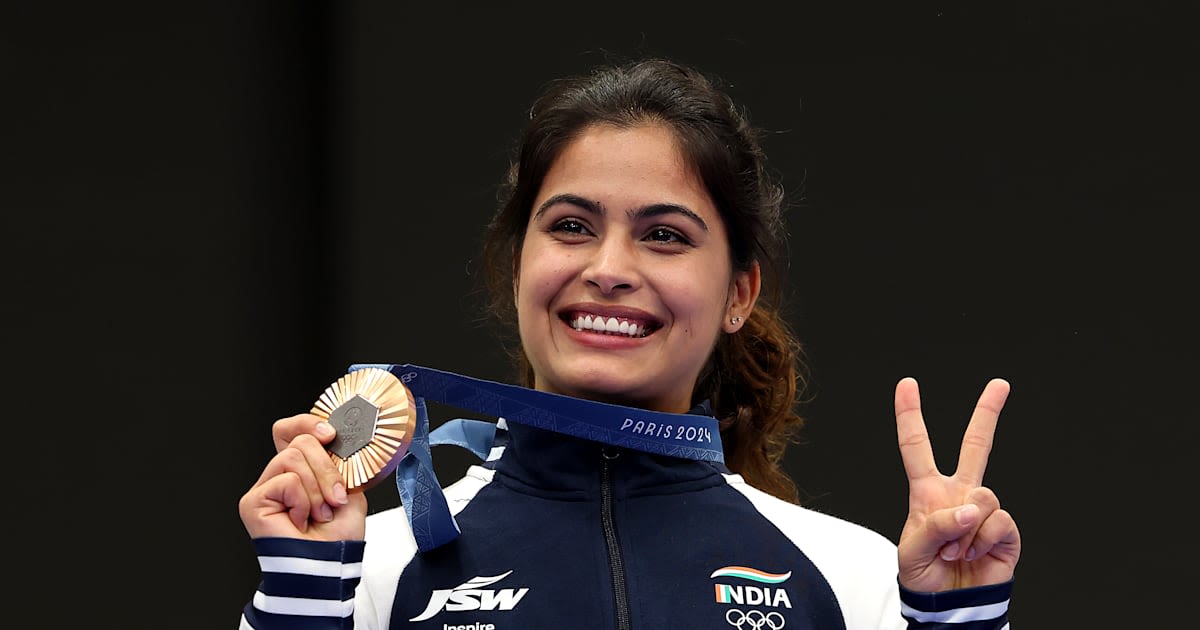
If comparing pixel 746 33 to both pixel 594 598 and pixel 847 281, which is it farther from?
pixel 594 598

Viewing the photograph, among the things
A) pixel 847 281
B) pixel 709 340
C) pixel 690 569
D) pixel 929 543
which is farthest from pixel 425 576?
pixel 847 281

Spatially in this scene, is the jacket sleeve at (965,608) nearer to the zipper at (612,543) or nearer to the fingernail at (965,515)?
the fingernail at (965,515)

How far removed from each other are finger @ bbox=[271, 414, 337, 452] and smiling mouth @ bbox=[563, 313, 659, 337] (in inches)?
15.0

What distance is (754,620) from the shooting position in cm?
184

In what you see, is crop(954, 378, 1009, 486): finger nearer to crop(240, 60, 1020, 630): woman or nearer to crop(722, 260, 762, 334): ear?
crop(240, 60, 1020, 630): woman

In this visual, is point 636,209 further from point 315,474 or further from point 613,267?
point 315,474

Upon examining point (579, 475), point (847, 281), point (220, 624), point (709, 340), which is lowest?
point (220, 624)

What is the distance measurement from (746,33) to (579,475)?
1321 mm

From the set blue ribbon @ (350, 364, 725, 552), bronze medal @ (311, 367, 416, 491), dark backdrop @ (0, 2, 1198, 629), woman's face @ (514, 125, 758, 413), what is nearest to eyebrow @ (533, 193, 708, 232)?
woman's face @ (514, 125, 758, 413)

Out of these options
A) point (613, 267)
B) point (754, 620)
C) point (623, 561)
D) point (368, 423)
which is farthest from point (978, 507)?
point (368, 423)

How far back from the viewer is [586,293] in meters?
1.93

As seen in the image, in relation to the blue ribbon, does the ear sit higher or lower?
higher

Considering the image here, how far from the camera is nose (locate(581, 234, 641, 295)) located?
1907mm

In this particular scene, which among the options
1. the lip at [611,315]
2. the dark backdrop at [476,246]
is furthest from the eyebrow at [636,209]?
the dark backdrop at [476,246]
